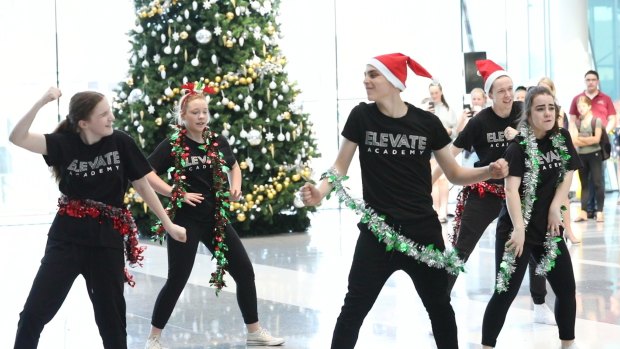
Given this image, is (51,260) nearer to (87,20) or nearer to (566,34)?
(87,20)

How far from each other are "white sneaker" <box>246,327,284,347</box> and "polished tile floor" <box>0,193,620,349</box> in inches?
2.7

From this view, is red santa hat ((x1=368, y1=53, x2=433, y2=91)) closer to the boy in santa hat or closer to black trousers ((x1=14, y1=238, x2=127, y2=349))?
the boy in santa hat

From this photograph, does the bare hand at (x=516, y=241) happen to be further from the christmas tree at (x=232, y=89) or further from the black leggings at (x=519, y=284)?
the christmas tree at (x=232, y=89)

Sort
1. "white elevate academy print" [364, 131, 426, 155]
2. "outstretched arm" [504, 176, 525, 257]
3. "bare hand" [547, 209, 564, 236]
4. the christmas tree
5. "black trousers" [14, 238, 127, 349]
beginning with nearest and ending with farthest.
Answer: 1. "white elevate academy print" [364, 131, 426, 155]
2. "black trousers" [14, 238, 127, 349]
3. "outstretched arm" [504, 176, 525, 257]
4. "bare hand" [547, 209, 564, 236]
5. the christmas tree

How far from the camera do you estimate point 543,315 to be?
23.0ft

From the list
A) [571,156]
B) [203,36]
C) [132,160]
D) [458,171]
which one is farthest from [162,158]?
[203,36]

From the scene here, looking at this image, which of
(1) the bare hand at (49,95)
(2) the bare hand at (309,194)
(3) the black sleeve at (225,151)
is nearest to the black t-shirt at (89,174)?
(1) the bare hand at (49,95)

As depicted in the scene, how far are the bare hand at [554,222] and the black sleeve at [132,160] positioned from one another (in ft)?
7.02

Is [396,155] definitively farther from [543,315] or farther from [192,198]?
[543,315]

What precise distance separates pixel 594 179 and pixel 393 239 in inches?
352

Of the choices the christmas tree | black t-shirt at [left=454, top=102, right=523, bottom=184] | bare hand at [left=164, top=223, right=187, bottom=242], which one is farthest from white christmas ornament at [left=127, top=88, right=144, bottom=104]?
bare hand at [left=164, top=223, right=187, bottom=242]

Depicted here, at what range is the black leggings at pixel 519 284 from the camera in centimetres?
566

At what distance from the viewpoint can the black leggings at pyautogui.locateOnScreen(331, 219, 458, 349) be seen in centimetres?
482

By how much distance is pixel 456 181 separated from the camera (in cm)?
515
